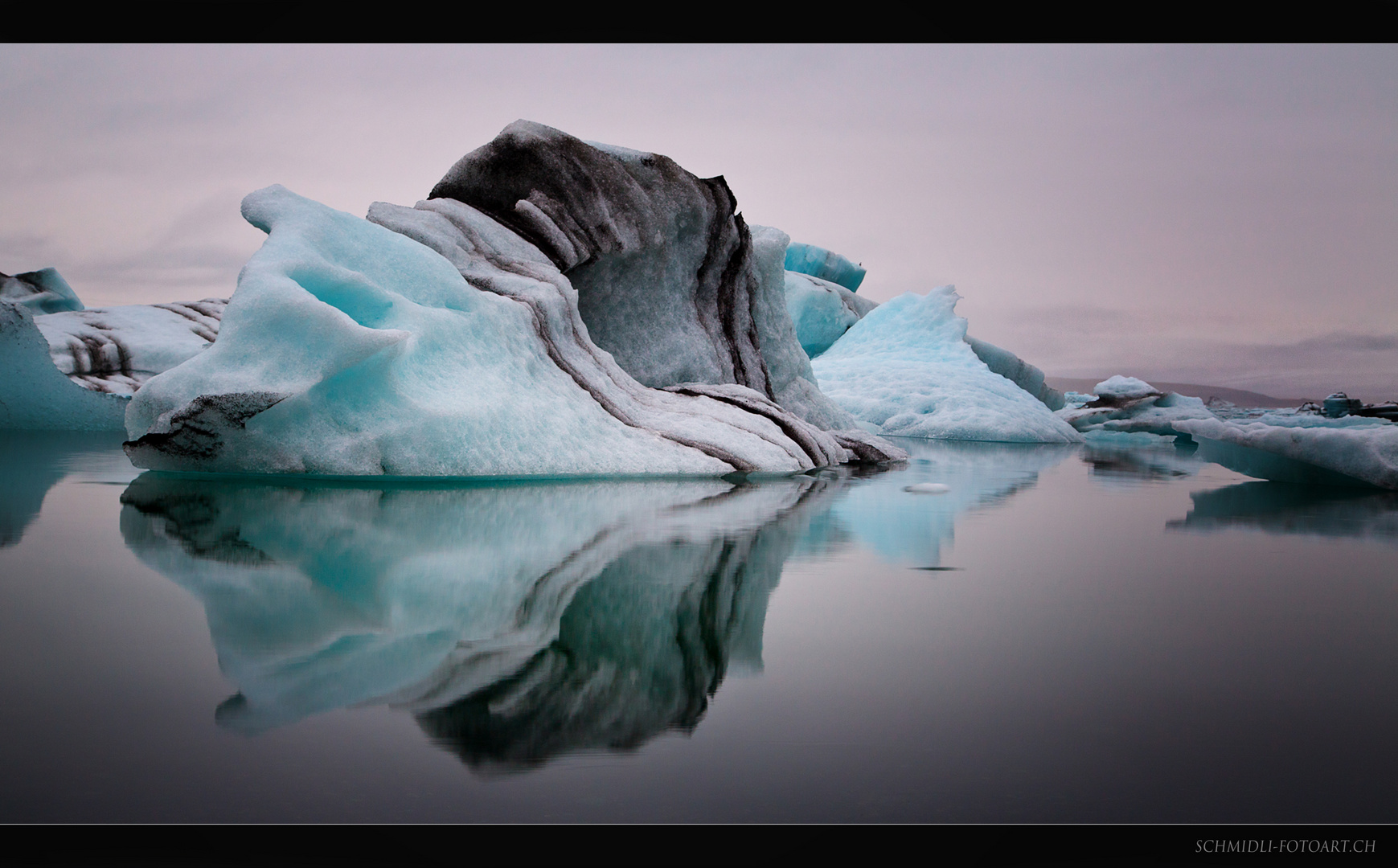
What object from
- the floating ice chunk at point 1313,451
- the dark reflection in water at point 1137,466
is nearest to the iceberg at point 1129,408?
the dark reflection in water at point 1137,466

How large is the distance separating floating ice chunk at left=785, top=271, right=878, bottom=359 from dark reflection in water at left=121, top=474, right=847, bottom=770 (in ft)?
52.3

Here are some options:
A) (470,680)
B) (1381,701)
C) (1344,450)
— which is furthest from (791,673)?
(1344,450)

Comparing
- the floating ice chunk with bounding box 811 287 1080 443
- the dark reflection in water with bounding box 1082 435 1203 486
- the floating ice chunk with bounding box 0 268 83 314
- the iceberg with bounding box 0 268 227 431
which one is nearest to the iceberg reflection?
the dark reflection in water with bounding box 1082 435 1203 486

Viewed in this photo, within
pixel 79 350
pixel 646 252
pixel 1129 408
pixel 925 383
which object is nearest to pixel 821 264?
pixel 1129 408

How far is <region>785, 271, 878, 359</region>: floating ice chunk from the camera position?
19469mm

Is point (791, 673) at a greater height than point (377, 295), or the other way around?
point (377, 295)

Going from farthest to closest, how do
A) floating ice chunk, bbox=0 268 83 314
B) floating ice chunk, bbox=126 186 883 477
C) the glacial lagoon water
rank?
floating ice chunk, bbox=0 268 83 314 < floating ice chunk, bbox=126 186 883 477 < the glacial lagoon water

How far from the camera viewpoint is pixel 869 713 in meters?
1.38

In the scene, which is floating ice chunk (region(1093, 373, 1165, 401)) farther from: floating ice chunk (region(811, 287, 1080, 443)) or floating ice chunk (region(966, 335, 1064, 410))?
floating ice chunk (region(811, 287, 1080, 443))

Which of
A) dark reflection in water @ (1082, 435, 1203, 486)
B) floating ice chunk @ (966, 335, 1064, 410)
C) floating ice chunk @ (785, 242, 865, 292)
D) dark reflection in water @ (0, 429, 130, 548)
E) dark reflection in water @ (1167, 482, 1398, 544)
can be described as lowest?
dark reflection in water @ (1167, 482, 1398, 544)

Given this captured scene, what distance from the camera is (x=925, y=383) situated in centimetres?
1547

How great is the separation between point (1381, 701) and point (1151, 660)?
342mm

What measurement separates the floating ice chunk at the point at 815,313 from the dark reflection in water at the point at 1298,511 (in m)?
13.3
